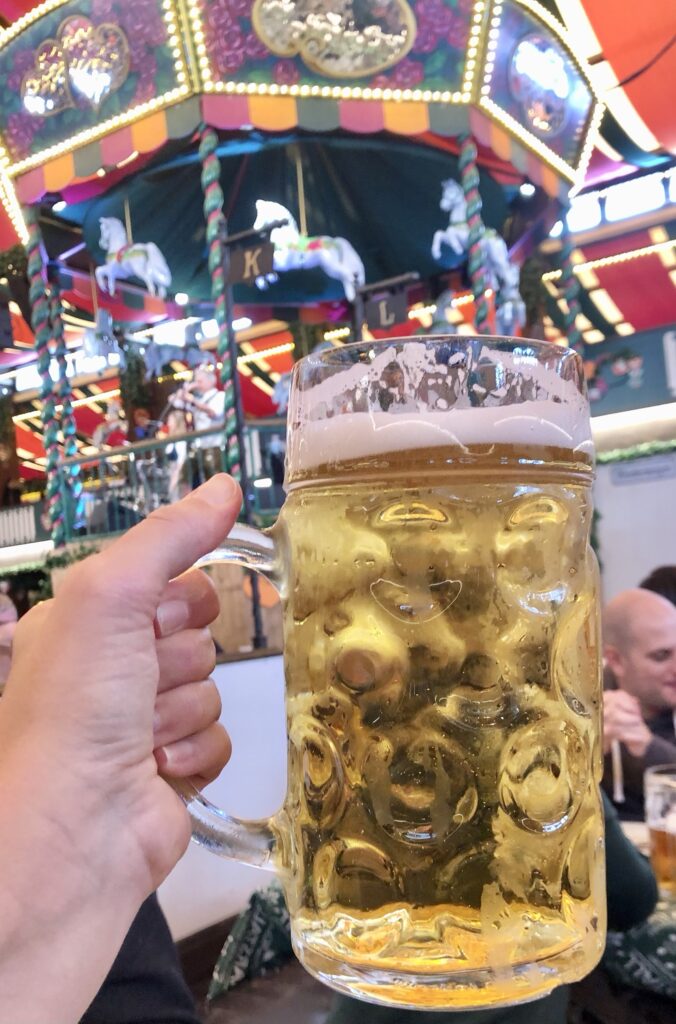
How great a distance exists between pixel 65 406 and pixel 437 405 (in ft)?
20.4

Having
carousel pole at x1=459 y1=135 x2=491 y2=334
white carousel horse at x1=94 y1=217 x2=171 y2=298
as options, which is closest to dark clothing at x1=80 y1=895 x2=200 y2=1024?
carousel pole at x1=459 y1=135 x2=491 y2=334

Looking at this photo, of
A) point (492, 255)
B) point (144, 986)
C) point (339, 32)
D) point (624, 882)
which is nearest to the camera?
point (144, 986)

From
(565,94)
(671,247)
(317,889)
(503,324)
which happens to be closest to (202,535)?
(317,889)

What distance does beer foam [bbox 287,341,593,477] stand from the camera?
1.84ft

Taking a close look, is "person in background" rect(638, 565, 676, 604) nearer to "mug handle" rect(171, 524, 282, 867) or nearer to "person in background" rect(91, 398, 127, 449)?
"mug handle" rect(171, 524, 282, 867)

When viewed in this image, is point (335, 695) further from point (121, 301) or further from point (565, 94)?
point (121, 301)

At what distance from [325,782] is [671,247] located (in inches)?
296

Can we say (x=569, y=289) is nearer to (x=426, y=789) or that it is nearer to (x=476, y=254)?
Answer: (x=476, y=254)

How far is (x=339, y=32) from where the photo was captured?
4.57 m

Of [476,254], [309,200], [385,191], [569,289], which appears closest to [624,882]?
[476,254]

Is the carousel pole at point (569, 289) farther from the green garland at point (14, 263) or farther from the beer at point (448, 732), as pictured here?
the beer at point (448, 732)

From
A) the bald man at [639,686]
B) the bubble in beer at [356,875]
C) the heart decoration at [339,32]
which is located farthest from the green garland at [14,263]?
the bubble in beer at [356,875]

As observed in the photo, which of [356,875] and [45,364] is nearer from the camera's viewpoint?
[356,875]

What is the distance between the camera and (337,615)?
0.58 meters
